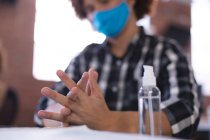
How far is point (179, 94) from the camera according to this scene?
0.82 meters

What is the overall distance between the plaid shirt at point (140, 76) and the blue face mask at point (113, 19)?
42 mm

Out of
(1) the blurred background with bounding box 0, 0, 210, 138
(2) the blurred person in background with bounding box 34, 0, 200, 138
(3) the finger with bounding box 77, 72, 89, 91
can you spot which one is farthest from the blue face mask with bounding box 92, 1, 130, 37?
(1) the blurred background with bounding box 0, 0, 210, 138

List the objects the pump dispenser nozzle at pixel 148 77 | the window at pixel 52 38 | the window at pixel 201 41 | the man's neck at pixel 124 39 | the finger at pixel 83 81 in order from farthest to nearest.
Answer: the window at pixel 201 41, the window at pixel 52 38, the man's neck at pixel 124 39, the finger at pixel 83 81, the pump dispenser nozzle at pixel 148 77

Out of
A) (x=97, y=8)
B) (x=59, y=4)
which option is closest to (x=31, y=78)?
(x=59, y=4)

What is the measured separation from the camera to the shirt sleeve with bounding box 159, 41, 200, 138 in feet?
2.48

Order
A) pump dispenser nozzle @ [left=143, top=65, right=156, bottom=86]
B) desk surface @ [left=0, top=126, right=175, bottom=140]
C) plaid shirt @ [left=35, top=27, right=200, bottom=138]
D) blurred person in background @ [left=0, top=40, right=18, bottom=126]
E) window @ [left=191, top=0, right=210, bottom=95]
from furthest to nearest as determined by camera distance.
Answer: window @ [left=191, top=0, right=210, bottom=95], blurred person in background @ [left=0, top=40, right=18, bottom=126], plaid shirt @ [left=35, top=27, right=200, bottom=138], pump dispenser nozzle @ [left=143, top=65, right=156, bottom=86], desk surface @ [left=0, top=126, right=175, bottom=140]

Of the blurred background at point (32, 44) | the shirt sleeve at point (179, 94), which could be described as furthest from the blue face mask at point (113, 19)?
the blurred background at point (32, 44)

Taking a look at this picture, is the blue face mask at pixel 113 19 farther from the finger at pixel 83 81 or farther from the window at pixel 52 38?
the window at pixel 52 38

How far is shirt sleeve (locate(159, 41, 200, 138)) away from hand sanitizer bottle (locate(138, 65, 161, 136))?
157mm

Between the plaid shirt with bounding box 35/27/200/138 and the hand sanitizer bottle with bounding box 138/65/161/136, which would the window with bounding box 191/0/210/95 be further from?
the hand sanitizer bottle with bounding box 138/65/161/136

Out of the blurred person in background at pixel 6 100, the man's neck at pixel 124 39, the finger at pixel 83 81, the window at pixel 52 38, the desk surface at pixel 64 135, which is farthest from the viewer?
the window at pixel 52 38

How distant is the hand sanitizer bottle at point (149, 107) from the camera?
545mm

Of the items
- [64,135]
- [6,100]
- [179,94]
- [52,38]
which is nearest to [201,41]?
[52,38]

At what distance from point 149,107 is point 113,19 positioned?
0.55m
